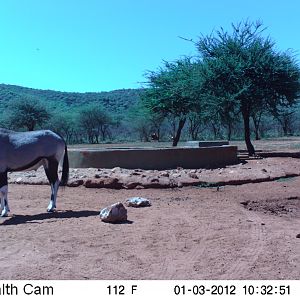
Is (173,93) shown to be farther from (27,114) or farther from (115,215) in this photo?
(27,114)

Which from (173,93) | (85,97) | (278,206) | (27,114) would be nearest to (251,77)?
(173,93)

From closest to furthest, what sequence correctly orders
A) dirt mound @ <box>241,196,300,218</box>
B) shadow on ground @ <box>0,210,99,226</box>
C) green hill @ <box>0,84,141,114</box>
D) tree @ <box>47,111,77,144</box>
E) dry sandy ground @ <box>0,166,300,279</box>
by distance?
dry sandy ground @ <box>0,166,300,279</box>
shadow on ground @ <box>0,210,99,226</box>
dirt mound @ <box>241,196,300,218</box>
tree @ <box>47,111,77,144</box>
green hill @ <box>0,84,141,114</box>

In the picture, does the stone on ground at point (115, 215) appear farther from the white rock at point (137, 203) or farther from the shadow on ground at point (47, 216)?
the white rock at point (137, 203)

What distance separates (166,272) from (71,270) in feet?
3.65

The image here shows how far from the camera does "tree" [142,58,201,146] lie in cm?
2789

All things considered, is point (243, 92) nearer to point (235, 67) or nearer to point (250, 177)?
point (235, 67)

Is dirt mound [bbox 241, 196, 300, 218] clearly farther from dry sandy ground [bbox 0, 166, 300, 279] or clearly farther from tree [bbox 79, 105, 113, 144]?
tree [bbox 79, 105, 113, 144]

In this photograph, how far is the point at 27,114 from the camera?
53.9 meters

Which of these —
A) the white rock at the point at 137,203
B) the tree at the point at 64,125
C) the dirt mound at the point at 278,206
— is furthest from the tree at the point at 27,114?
the white rock at the point at 137,203

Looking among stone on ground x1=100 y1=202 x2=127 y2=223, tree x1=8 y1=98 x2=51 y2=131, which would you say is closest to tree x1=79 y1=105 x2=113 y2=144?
tree x1=8 y1=98 x2=51 y2=131

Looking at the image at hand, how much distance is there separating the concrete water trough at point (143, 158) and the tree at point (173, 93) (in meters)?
9.09

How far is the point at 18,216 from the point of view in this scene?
9.92 meters

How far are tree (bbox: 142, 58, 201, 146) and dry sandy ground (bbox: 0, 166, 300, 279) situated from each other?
1590 cm

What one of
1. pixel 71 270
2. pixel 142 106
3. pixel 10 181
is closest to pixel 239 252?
pixel 71 270
